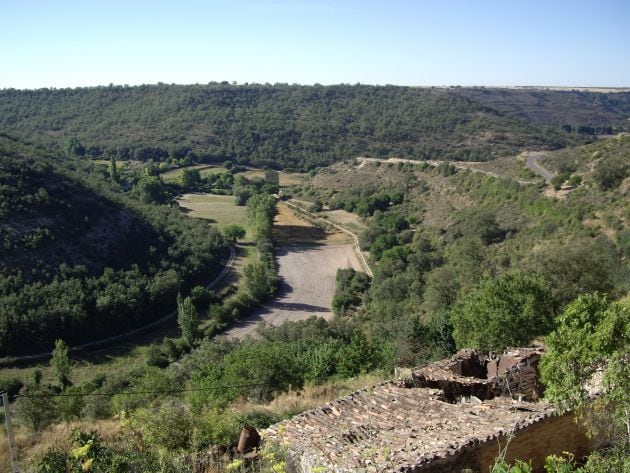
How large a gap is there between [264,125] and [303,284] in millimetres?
67586

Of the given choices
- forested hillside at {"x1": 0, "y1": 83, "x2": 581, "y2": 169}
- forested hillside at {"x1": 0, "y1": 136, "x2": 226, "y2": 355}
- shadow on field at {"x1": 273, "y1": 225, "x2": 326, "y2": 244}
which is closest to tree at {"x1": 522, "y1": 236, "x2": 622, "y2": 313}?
forested hillside at {"x1": 0, "y1": 136, "x2": 226, "y2": 355}

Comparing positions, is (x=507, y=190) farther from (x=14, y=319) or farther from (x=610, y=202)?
(x=14, y=319)

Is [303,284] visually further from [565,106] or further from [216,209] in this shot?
[565,106]

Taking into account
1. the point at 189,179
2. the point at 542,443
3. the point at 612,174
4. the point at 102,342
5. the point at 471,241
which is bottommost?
the point at 102,342

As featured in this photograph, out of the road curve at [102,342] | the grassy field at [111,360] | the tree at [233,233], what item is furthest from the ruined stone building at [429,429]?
the tree at [233,233]

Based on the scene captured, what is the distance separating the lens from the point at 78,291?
123 ft

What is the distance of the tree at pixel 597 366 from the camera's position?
321 inches

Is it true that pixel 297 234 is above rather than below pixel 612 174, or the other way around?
below

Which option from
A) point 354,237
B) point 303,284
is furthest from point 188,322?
point 354,237

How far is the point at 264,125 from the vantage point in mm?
111000

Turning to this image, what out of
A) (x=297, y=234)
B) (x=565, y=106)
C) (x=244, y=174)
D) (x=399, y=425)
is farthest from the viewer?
(x=565, y=106)

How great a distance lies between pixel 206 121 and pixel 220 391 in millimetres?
100891

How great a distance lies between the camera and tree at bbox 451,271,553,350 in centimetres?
1658

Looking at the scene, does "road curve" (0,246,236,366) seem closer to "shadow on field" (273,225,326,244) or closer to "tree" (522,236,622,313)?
"shadow on field" (273,225,326,244)
